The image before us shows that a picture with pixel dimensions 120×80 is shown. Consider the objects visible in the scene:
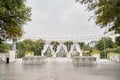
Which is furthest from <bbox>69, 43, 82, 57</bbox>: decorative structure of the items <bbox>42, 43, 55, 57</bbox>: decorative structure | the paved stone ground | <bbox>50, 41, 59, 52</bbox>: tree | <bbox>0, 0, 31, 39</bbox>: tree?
<bbox>0, 0, 31, 39</bbox>: tree

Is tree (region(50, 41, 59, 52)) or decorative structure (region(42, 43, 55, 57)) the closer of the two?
tree (region(50, 41, 59, 52))

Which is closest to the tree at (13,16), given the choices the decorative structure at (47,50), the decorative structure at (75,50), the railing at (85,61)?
the railing at (85,61)

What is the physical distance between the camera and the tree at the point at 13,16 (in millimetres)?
10130

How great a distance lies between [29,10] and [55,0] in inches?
346

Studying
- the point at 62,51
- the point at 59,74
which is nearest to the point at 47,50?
the point at 62,51

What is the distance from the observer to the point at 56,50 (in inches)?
1383

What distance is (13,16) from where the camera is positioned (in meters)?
10.7

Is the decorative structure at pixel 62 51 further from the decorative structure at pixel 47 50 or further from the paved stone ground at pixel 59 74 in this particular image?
the paved stone ground at pixel 59 74

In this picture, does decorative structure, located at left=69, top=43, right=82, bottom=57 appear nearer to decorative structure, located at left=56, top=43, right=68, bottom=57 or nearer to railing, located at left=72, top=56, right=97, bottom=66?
decorative structure, located at left=56, top=43, right=68, bottom=57

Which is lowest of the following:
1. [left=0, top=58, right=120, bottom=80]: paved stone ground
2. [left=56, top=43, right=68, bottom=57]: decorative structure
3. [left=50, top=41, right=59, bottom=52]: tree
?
[left=0, top=58, right=120, bottom=80]: paved stone ground

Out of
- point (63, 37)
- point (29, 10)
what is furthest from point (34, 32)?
point (29, 10)

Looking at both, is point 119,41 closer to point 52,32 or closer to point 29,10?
point 29,10

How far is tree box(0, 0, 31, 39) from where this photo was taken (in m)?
10.1

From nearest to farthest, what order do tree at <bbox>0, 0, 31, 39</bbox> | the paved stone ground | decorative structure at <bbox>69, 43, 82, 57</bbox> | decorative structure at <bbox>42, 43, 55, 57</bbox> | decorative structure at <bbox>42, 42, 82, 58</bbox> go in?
the paved stone ground → tree at <bbox>0, 0, 31, 39</bbox> → decorative structure at <bbox>69, 43, 82, 57</bbox> → decorative structure at <bbox>42, 42, 82, 58</bbox> → decorative structure at <bbox>42, 43, 55, 57</bbox>
